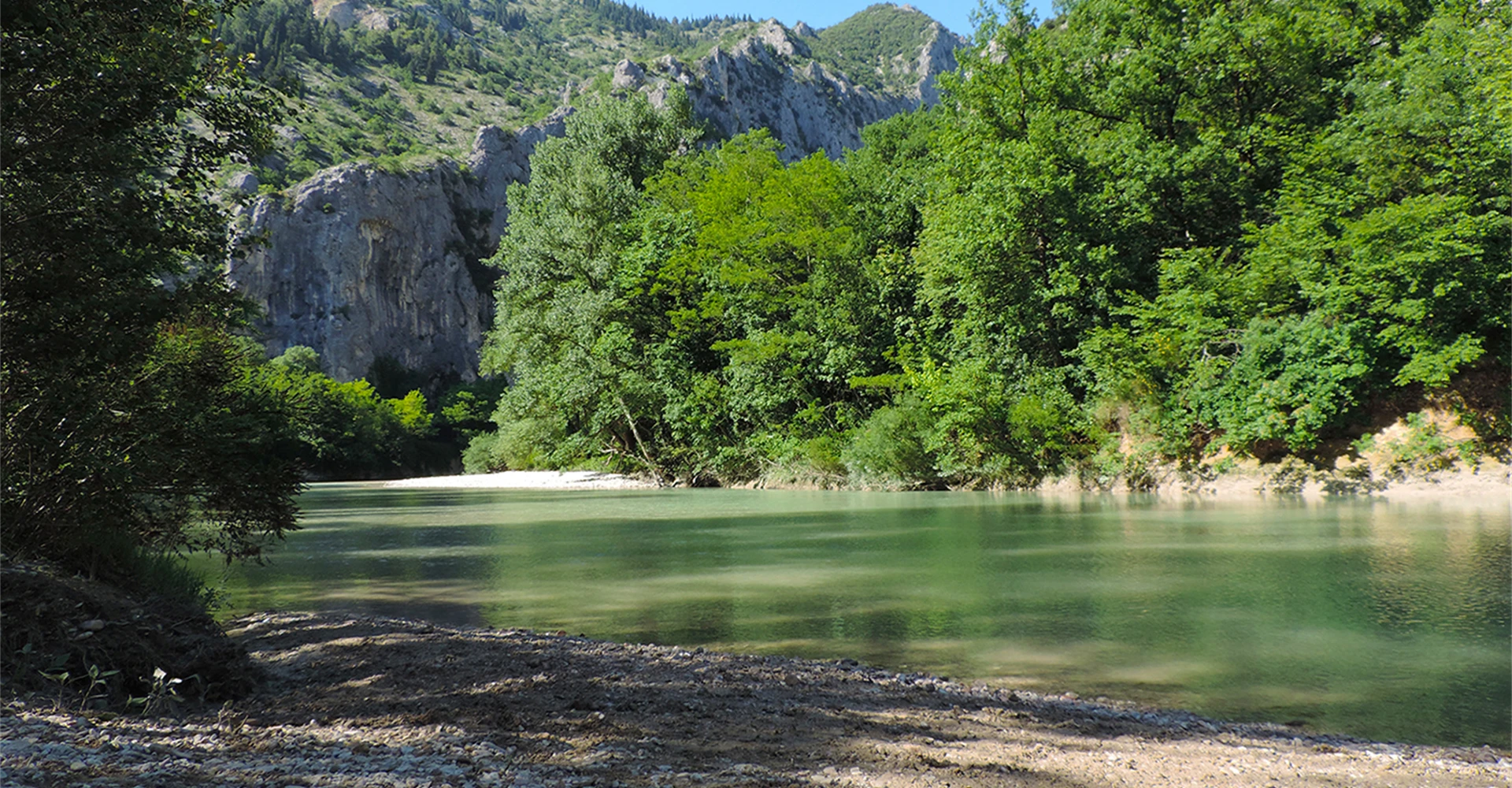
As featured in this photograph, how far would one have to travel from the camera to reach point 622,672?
16.4 ft

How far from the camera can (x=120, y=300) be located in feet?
18.1

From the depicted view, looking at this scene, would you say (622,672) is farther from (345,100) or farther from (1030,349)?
(345,100)

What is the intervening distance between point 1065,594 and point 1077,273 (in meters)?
17.5

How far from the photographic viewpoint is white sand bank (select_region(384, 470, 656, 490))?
3500cm

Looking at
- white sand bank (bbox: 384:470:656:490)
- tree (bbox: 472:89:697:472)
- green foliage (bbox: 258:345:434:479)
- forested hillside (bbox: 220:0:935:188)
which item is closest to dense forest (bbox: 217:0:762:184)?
forested hillside (bbox: 220:0:935:188)

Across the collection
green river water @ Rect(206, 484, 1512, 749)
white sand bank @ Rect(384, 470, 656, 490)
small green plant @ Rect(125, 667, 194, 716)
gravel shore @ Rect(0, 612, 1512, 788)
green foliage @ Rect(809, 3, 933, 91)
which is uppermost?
green foliage @ Rect(809, 3, 933, 91)

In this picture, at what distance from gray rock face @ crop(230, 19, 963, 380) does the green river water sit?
57556 mm

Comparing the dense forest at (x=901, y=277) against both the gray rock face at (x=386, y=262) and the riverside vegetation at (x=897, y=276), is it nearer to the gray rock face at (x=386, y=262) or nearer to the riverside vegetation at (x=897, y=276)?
the riverside vegetation at (x=897, y=276)

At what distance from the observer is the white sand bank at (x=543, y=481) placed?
115 feet

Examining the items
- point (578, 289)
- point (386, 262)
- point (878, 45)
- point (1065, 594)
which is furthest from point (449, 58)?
point (1065, 594)

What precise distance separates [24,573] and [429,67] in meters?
132

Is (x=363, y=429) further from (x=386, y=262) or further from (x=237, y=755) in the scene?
(x=237, y=755)

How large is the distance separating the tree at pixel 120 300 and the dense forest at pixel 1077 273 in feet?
61.7

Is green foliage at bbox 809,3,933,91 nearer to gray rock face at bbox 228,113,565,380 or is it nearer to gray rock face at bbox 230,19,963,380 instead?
gray rock face at bbox 230,19,963,380
